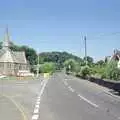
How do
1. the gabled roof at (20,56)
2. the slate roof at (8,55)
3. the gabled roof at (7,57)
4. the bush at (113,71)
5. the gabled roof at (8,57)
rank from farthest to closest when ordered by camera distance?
the gabled roof at (20,56) → the slate roof at (8,55) → the gabled roof at (8,57) → the gabled roof at (7,57) → the bush at (113,71)

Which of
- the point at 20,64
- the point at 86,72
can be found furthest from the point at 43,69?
the point at 86,72

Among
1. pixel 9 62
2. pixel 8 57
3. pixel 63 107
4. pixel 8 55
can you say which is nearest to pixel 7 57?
pixel 8 57

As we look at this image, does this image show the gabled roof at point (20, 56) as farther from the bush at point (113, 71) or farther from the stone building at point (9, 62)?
the bush at point (113, 71)

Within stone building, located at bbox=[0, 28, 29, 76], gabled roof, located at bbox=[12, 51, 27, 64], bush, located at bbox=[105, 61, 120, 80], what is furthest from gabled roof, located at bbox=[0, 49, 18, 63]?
bush, located at bbox=[105, 61, 120, 80]

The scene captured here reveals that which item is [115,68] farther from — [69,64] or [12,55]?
[69,64]

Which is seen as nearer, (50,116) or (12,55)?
(50,116)

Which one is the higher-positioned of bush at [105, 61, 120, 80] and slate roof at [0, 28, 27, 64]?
slate roof at [0, 28, 27, 64]

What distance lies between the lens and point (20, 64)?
15475 cm

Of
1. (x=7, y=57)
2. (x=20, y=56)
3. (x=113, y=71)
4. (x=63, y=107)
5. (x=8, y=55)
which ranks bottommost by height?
(x=63, y=107)

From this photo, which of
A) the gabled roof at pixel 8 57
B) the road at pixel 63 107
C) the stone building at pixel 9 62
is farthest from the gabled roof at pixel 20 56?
the road at pixel 63 107

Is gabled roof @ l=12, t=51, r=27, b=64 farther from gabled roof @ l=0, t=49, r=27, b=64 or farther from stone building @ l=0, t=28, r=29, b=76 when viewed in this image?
gabled roof @ l=0, t=49, r=27, b=64

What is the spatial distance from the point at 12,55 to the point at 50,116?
13066 centimetres

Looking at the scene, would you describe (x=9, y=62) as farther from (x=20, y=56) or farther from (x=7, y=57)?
(x=20, y=56)

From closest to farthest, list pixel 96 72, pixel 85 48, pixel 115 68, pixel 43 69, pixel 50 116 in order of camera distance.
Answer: pixel 50 116 < pixel 115 68 < pixel 96 72 < pixel 85 48 < pixel 43 69
